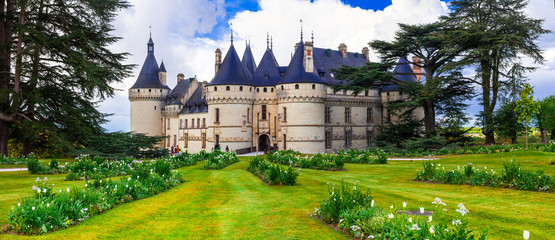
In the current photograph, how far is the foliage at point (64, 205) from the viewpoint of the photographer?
23.0 feet

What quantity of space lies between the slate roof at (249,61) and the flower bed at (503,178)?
37.2m

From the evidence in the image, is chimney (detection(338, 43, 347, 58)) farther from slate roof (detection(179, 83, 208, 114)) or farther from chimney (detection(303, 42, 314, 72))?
slate roof (detection(179, 83, 208, 114))

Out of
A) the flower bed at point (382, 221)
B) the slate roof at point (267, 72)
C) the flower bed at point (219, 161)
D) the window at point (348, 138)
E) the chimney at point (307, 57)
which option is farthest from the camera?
the window at point (348, 138)

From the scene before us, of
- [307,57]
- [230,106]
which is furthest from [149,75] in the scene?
[307,57]

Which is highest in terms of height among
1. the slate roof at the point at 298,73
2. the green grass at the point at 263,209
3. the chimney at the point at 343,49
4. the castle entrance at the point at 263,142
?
the chimney at the point at 343,49

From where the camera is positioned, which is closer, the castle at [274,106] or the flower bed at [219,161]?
the flower bed at [219,161]

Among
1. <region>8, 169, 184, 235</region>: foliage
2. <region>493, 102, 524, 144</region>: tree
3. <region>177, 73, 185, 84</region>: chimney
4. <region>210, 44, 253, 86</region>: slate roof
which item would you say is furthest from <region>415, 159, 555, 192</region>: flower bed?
<region>177, 73, 185, 84</region>: chimney

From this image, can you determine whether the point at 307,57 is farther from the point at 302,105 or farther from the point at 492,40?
the point at 492,40

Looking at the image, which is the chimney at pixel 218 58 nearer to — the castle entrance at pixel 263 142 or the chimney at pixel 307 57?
the castle entrance at pixel 263 142

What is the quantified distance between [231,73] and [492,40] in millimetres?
26839

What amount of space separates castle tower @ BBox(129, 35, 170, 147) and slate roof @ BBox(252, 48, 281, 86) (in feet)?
66.6

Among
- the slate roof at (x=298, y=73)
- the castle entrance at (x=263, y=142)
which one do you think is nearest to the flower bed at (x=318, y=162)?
the slate roof at (x=298, y=73)

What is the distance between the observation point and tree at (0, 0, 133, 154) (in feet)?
74.7

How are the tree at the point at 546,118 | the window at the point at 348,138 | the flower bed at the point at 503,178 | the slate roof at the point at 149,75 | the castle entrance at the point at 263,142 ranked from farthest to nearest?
1. the slate roof at the point at 149,75
2. the window at the point at 348,138
3. the castle entrance at the point at 263,142
4. the tree at the point at 546,118
5. the flower bed at the point at 503,178
